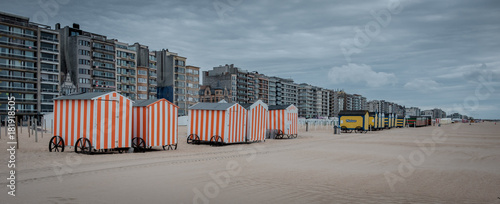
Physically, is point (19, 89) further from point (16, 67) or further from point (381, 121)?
point (381, 121)

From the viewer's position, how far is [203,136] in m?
23.7

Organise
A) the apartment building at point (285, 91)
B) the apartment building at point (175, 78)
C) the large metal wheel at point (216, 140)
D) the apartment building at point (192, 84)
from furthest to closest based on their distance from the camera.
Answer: the apartment building at point (285, 91)
the apartment building at point (192, 84)
the apartment building at point (175, 78)
the large metal wheel at point (216, 140)

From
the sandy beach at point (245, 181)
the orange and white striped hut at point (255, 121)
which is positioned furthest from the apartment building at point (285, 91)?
the sandy beach at point (245, 181)

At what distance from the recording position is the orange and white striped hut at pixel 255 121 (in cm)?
2612

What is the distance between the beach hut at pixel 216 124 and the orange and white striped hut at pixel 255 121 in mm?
1482

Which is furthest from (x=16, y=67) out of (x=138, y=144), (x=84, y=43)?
(x=138, y=144)

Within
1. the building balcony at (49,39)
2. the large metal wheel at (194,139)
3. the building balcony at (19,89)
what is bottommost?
the large metal wheel at (194,139)

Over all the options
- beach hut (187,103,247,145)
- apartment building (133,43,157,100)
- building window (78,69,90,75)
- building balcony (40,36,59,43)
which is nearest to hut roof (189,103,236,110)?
beach hut (187,103,247,145)

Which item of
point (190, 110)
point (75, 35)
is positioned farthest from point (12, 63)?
point (190, 110)

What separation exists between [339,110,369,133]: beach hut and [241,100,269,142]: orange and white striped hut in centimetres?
2377

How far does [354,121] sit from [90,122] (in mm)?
39418

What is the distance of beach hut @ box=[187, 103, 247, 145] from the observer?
75.7 feet

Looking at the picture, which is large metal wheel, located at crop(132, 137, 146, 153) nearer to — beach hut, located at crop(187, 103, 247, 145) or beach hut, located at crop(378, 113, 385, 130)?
beach hut, located at crop(187, 103, 247, 145)

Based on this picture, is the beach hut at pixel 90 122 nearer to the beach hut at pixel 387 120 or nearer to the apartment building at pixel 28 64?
the apartment building at pixel 28 64
